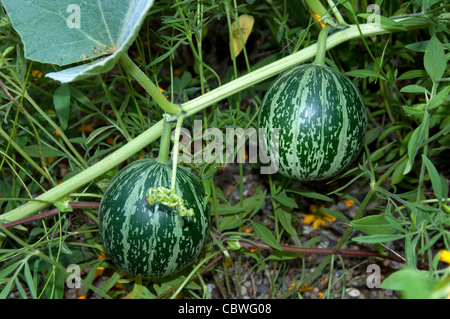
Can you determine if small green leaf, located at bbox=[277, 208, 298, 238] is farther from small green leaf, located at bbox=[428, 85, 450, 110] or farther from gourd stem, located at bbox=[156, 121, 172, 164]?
small green leaf, located at bbox=[428, 85, 450, 110]

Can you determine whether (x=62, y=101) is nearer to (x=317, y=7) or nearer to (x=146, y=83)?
(x=146, y=83)

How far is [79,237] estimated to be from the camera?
2037 mm

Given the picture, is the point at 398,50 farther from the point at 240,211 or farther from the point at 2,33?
the point at 2,33

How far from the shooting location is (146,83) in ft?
4.55

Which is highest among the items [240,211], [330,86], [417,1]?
[417,1]

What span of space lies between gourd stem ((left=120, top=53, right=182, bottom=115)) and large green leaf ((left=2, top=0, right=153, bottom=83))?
0.04 meters

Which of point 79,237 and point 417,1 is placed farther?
point 79,237

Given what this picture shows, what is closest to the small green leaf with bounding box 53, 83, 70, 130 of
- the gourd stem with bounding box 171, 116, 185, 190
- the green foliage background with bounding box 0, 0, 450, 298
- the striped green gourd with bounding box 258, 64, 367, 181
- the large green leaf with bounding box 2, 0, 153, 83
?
the green foliage background with bounding box 0, 0, 450, 298

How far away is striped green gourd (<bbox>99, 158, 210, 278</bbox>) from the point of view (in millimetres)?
1400

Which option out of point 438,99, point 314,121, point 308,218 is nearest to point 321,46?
point 314,121

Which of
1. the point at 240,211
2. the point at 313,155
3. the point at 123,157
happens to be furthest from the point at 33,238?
the point at 313,155

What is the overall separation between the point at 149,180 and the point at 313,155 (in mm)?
504

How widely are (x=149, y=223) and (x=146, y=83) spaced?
0.40 metres

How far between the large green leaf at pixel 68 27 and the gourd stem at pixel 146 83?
0.14ft
